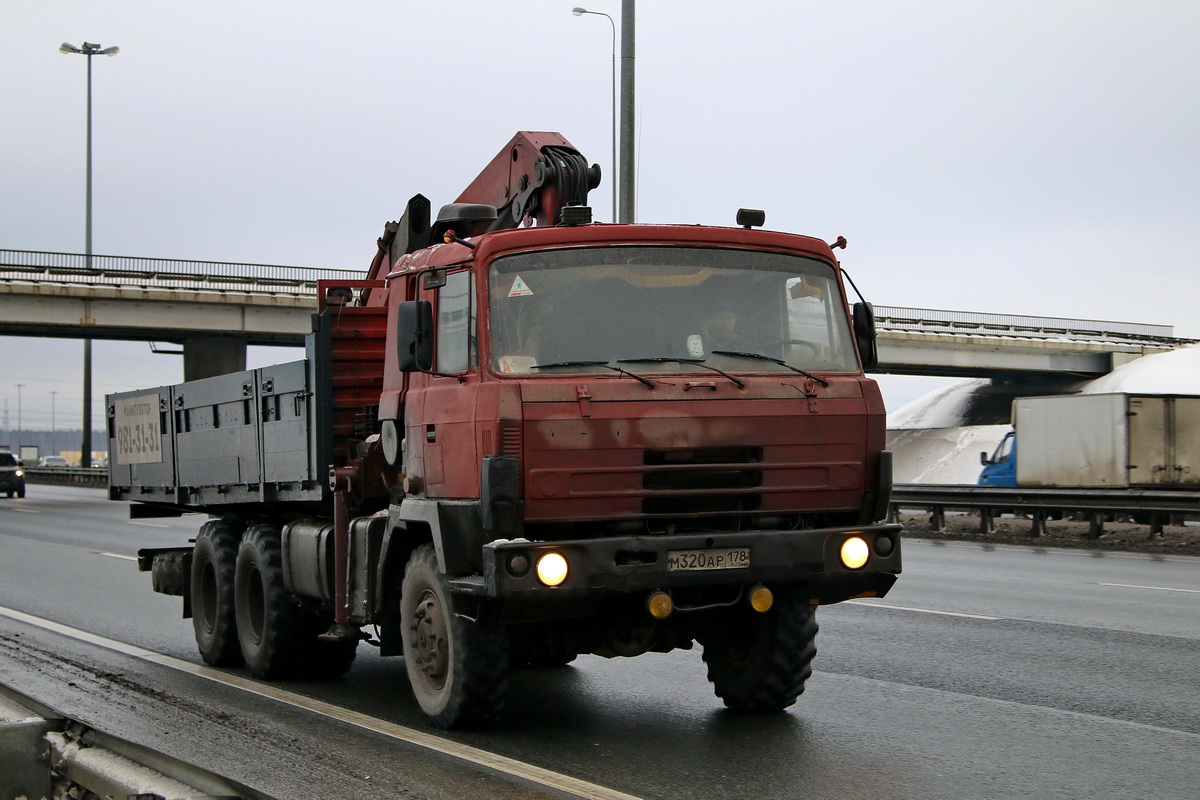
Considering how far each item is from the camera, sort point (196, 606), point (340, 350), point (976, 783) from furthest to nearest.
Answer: point (196, 606) < point (340, 350) < point (976, 783)

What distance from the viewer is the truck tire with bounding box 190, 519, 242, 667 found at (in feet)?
33.9

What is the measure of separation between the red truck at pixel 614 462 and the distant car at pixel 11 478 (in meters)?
44.1

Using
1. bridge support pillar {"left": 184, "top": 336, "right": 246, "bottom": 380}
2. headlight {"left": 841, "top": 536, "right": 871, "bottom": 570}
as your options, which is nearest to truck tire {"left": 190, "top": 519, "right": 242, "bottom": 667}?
headlight {"left": 841, "top": 536, "right": 871, "bottom": 570}

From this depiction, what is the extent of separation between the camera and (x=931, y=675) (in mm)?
9305

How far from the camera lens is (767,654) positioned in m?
7.85

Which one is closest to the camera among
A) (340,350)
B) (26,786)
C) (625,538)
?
(26,786)

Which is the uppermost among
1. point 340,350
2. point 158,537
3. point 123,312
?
point 123,312

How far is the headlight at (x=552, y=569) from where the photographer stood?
6.75 m

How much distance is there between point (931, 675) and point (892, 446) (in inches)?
2165

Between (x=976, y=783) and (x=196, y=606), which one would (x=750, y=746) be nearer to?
(x=976, y=783)

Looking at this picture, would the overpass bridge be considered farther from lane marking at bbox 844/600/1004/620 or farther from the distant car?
lane marking at bbox 844/600/1004/620

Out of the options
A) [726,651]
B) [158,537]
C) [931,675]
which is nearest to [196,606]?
[726,651]

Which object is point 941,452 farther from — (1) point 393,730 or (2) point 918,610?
(1) point 393,730

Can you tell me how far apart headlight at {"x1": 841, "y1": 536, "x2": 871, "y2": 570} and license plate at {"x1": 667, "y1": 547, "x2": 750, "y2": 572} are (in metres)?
0.55
